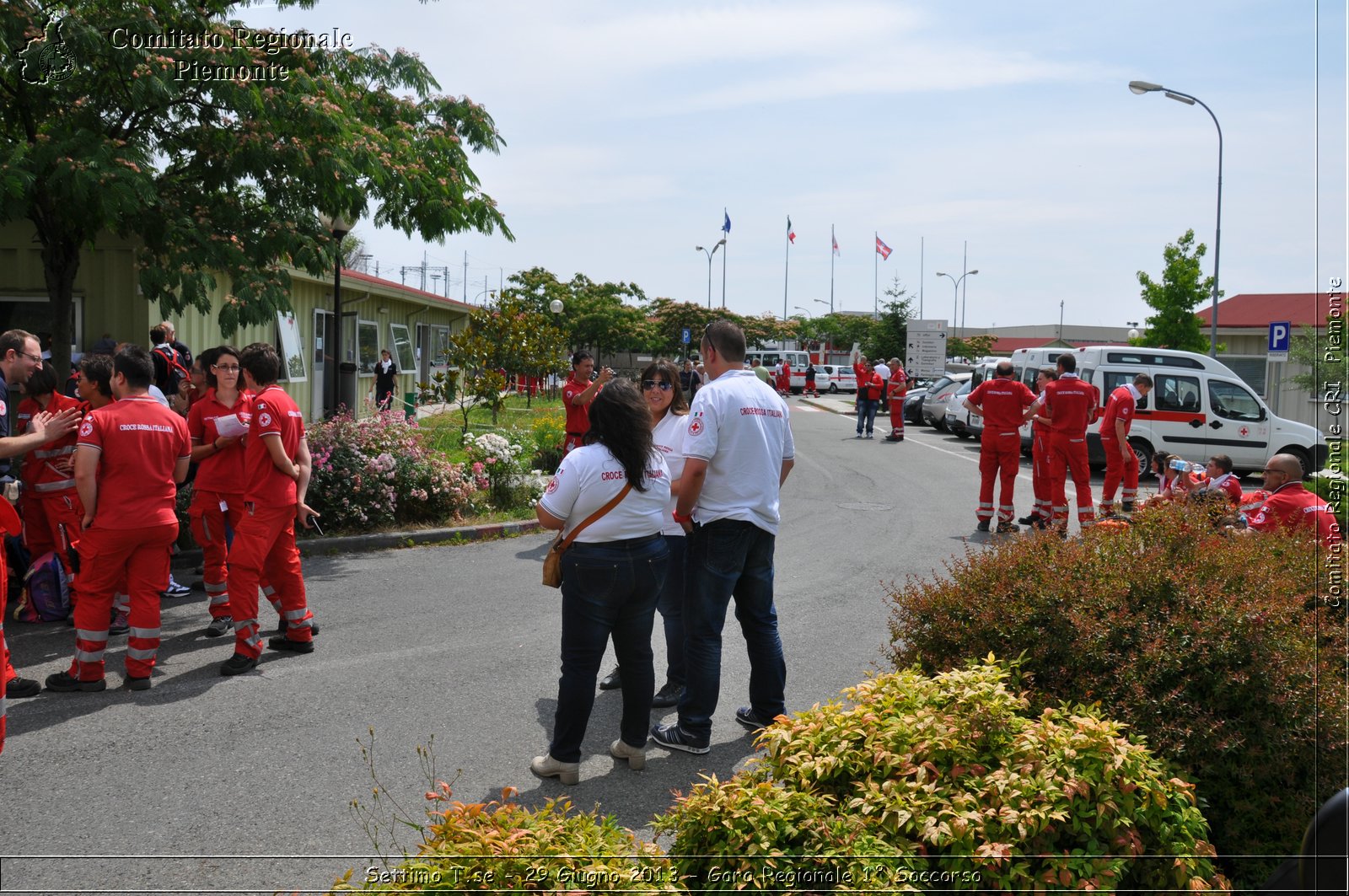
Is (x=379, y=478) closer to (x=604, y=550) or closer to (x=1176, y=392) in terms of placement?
(x=604, y=550)

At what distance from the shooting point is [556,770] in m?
4.71

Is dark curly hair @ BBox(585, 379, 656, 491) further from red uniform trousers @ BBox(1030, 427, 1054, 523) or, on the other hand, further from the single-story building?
red uniform trousers @ BBox(1030, 427, 1054, 523)

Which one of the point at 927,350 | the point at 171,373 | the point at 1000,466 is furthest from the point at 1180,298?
A: the point at 171,373

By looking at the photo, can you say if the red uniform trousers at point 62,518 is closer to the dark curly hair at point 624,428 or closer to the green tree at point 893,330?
the dark curly hair at point 624,428

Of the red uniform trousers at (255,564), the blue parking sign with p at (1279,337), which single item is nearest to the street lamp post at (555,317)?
the blue parking sign with p at (1279,337)

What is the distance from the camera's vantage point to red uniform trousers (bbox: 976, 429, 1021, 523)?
12.2 metres

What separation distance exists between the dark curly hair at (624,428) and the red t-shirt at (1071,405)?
8.49m

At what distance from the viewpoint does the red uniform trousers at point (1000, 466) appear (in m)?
12.2

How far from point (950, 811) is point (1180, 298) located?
35.6m

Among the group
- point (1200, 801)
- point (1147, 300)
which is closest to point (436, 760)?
point (1200, 801)

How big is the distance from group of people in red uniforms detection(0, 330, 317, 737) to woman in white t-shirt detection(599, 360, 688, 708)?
7.59ft

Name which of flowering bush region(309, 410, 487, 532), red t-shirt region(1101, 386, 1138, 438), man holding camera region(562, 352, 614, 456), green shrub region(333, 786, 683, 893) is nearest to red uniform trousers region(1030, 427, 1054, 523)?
red t-shirt region(1101, 386, 1138, 438)

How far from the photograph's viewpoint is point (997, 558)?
4434 millimetres

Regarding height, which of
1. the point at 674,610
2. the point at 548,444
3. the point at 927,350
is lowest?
the point at 674,610
